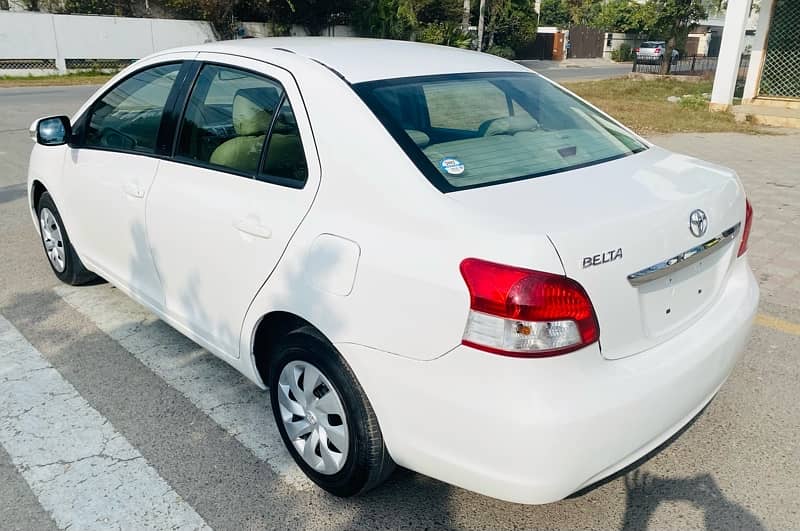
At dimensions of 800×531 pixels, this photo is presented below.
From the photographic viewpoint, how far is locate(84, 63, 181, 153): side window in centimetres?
339

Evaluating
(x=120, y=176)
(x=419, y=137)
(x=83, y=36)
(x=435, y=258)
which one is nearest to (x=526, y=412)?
(x=435, y=258)

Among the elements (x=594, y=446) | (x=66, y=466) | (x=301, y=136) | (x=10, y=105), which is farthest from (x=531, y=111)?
(x=10, y=105)

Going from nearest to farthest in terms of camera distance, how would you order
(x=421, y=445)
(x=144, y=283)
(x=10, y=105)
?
(x=421, y=445) → (x=144, y=283) → (x=10, y=105)

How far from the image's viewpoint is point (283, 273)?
246 cm

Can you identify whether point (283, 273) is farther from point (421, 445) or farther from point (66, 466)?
point (66, 466)

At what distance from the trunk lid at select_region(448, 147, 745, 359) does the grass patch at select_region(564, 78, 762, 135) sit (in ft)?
34.4

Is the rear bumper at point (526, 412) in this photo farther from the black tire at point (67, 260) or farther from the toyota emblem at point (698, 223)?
the black tire at point (67, 260)

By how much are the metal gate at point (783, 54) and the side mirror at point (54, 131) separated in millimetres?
15877

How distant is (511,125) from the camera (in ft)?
9.51

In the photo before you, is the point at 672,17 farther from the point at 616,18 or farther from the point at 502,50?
the point at 616,18

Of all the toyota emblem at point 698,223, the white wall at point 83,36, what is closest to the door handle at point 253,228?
the toyota emblem at point 698,223

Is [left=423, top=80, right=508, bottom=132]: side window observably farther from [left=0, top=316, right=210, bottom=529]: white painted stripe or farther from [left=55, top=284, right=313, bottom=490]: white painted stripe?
[left=0, top=316, right=210, bottom=529]: white painted stripe

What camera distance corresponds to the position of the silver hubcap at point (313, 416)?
2434 mm

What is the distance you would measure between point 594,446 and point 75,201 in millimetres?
3353
